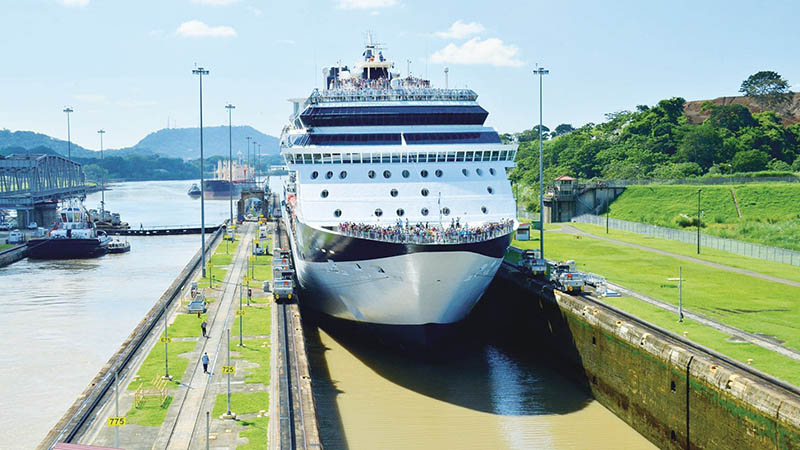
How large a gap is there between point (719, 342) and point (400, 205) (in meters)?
14.7

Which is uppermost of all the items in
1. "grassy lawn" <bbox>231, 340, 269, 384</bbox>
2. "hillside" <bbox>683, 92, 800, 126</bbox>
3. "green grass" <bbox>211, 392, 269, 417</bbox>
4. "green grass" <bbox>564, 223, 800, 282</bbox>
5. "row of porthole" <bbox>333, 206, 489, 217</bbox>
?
"hillside" <bbox>683, 92, 800, 126</bbox>

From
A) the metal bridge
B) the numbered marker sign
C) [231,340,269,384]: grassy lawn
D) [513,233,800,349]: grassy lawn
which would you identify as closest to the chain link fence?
[513,233,800,349]: grassy lawn

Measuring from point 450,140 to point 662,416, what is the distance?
17.9 meters

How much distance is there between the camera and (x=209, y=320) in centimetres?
3478

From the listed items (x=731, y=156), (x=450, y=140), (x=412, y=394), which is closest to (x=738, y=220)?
(x=731, y=156)

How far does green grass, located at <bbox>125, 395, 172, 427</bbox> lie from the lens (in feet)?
70.9

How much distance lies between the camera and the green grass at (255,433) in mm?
19734

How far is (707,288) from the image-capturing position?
123 ft

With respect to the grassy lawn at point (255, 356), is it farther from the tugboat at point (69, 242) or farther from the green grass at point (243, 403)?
the tugboat at point (69, 242)

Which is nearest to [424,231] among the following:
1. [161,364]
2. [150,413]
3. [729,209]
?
[161,364]

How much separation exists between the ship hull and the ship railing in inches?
2019

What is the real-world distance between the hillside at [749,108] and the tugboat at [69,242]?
3515 inches

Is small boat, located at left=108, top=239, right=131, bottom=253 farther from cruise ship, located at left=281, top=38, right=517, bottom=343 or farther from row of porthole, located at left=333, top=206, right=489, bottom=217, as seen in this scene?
row of porthole, located at left=333, top=206, right=489, bottom=217

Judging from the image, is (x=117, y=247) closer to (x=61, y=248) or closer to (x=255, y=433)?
(x=61, y=248)
